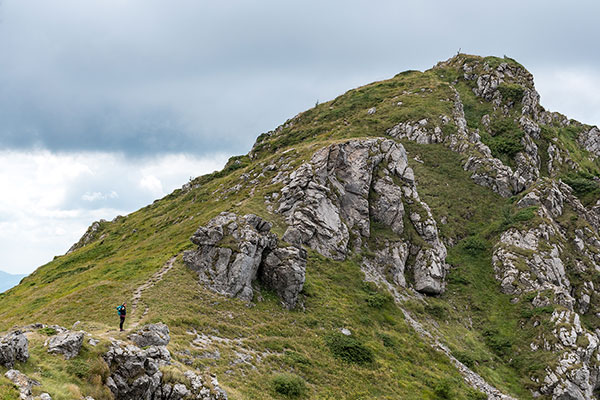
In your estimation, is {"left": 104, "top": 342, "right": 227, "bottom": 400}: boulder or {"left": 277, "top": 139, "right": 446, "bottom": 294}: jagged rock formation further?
{"left": 277, "top": 139, "right": 446, "bottom": 294}: jagged rock formation

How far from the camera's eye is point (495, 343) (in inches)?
2085

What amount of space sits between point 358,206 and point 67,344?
5235 cm

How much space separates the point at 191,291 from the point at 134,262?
18.6 m

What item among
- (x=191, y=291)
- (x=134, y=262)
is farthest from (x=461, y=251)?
(x=134, y=262)

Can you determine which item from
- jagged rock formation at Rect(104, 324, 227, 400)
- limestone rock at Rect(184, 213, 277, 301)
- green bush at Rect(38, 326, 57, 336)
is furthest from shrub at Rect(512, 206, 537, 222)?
green bush at Rect(38, 326, 57, 336)

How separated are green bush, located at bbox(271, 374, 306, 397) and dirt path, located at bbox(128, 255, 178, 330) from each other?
469 inches

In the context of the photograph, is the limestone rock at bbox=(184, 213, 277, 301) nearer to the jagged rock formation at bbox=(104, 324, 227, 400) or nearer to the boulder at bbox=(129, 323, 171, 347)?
the boulder at bbox=(129, 323, 171, 347)

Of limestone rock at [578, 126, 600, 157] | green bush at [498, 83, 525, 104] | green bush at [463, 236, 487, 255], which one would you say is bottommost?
green bush at [463, 236, 487, 255]

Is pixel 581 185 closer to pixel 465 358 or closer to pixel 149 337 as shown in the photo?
pixel 465 358

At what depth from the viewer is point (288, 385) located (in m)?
27.1

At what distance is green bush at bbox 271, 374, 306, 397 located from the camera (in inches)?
1054

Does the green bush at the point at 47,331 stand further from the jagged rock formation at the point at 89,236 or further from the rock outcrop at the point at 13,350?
the jagged rock formation at the point at 89,236

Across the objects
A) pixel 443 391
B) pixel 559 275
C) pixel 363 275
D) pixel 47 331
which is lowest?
pixel 443 391

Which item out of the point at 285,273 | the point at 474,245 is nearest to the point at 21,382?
the point at 285,273
